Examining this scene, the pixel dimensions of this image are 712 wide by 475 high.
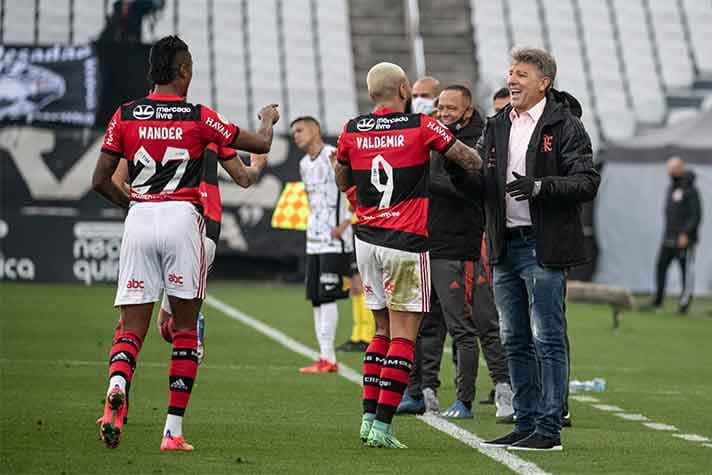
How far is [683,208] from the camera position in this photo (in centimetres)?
2370

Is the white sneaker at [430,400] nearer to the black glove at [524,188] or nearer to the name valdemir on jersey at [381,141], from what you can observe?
the name valdemir on jersey at [381,141]

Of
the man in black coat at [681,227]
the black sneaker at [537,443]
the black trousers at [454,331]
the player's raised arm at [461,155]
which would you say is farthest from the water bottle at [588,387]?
the man in black coat at [681,227]

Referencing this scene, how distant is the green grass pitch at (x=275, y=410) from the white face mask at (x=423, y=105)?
2.04 metres

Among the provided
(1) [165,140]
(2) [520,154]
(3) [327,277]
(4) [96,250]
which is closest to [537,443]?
(2) [520,154]

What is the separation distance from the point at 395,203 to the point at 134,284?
1.47m

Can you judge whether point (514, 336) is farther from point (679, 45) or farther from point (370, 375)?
point (679, 45)

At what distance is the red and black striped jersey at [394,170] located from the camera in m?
8.91

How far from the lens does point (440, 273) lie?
10633 millimetres

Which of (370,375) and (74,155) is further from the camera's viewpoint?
(74,155)

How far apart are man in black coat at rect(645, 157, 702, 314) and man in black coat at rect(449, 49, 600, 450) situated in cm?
1465

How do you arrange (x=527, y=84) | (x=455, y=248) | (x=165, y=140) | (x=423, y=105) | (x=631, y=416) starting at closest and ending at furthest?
1. (x=165, y=140)
2. (x=527, y=84)
3. (x=455, y=248)
4. (x=631, y=416)
5. (x=423, y=105)

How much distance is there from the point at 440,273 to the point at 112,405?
9.91ft

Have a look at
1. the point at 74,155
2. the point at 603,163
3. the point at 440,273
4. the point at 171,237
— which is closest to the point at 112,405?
the point at 171,237

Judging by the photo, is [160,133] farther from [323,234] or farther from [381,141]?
[323,234]
